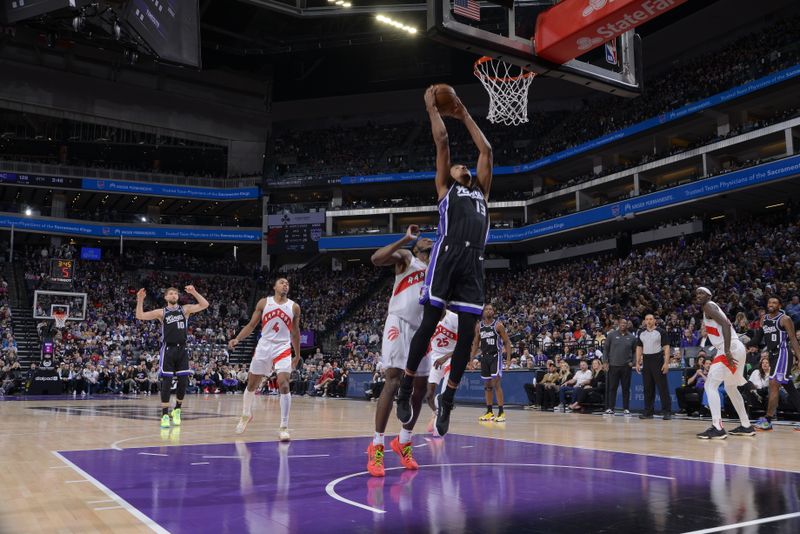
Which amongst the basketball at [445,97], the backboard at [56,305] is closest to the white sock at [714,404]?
the basketball at [445,97]

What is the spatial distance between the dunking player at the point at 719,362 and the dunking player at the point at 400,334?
4863mm

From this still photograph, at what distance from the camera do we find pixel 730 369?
9.63 meters

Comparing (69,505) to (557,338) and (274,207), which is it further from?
(274,207)

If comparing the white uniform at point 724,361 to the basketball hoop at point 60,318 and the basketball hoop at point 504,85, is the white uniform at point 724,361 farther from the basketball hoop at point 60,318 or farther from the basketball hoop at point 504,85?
the basketball hoop at point 60,318

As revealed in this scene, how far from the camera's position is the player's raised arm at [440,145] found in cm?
564

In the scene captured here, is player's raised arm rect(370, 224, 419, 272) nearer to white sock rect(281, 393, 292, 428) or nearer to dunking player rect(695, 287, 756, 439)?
white sock rect(281, 393, 292, 428)

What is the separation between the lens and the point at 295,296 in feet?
145

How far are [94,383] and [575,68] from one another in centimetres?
2430

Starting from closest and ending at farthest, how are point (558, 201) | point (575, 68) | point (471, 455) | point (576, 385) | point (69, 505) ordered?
point (69, 505)
point (471, 455)
point (575, 68)
point (576, 385)
point (558, 201)

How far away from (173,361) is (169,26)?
14.9 metres

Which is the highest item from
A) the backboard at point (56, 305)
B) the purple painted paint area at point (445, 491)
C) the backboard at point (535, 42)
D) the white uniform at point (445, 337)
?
the backboard at point (535, 42)

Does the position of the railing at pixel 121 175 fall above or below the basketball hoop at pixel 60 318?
above

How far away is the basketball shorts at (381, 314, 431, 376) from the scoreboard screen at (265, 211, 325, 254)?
3832 centimetres

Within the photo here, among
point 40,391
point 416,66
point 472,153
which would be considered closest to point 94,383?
point 40,391
